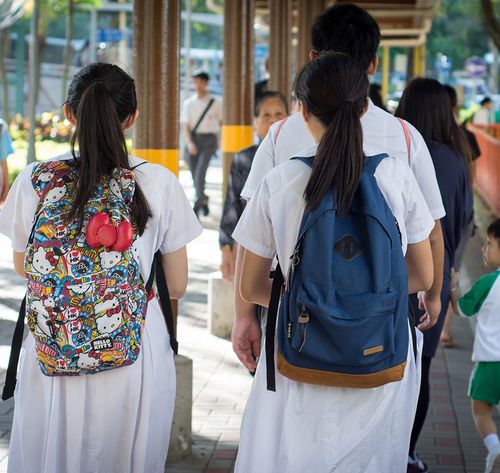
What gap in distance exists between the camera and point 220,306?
8.73m

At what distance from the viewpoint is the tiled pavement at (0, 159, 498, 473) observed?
5.75 m

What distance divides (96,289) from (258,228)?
556mm

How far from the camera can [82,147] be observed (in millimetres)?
3641

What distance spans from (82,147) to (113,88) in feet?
0.79

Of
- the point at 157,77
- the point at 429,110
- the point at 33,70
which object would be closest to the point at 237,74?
the point at 157,77

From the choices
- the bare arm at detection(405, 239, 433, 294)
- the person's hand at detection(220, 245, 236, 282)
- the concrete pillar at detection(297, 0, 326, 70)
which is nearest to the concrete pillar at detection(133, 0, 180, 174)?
the person's hand at detection(220, 245, 236, 282)

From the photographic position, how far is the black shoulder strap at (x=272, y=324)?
3.41m

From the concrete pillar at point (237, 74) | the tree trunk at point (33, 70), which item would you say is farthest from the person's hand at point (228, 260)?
the tree trunk at point (33, 70)

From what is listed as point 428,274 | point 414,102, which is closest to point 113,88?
point 428,274

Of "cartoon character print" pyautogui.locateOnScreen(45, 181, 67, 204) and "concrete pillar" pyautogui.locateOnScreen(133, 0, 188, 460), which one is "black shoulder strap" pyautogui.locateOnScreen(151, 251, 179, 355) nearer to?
"cartoon character print" pyautogui.locateOnScreen(45, 181, 67, 204)

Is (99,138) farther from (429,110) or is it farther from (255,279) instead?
(429,110)

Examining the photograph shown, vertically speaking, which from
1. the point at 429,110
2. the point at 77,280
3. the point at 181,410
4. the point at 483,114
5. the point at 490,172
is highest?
the point at 429,110

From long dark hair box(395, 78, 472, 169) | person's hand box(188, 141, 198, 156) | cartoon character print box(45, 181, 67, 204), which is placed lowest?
person's hand box(188, 141, 198, 156)

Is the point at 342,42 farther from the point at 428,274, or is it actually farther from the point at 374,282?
the point at 374,282
